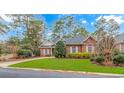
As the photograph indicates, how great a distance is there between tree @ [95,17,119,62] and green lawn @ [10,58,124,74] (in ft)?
1.44

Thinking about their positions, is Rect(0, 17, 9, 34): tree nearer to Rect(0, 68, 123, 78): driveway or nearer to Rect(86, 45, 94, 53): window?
Rect(0, 68, 123, 78): driveway

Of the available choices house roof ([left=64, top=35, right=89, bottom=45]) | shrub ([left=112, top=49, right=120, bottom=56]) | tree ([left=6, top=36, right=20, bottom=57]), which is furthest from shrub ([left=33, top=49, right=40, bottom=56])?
shrub ([left=112, top=49, right=120, bottom=56])

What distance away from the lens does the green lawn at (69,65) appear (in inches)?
343

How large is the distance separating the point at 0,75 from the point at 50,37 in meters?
1.72

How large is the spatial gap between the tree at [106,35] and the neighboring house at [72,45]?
0.20m

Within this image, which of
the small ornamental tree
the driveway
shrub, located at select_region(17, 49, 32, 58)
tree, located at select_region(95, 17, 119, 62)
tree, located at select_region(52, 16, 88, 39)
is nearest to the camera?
the driveway

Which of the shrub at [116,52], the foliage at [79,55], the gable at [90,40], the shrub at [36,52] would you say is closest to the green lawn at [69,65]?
the foliage at [79,55]

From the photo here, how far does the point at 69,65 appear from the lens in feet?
28.8

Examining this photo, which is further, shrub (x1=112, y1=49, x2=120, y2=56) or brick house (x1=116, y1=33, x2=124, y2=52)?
shrub (x1=112, y1=49, x2=120, y2=56)

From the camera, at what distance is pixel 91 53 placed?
8867 mm

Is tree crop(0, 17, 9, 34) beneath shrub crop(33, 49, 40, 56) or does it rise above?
above

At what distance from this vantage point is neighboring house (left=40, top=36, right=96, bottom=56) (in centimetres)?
891

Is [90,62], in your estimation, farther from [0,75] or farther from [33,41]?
[0,75]
